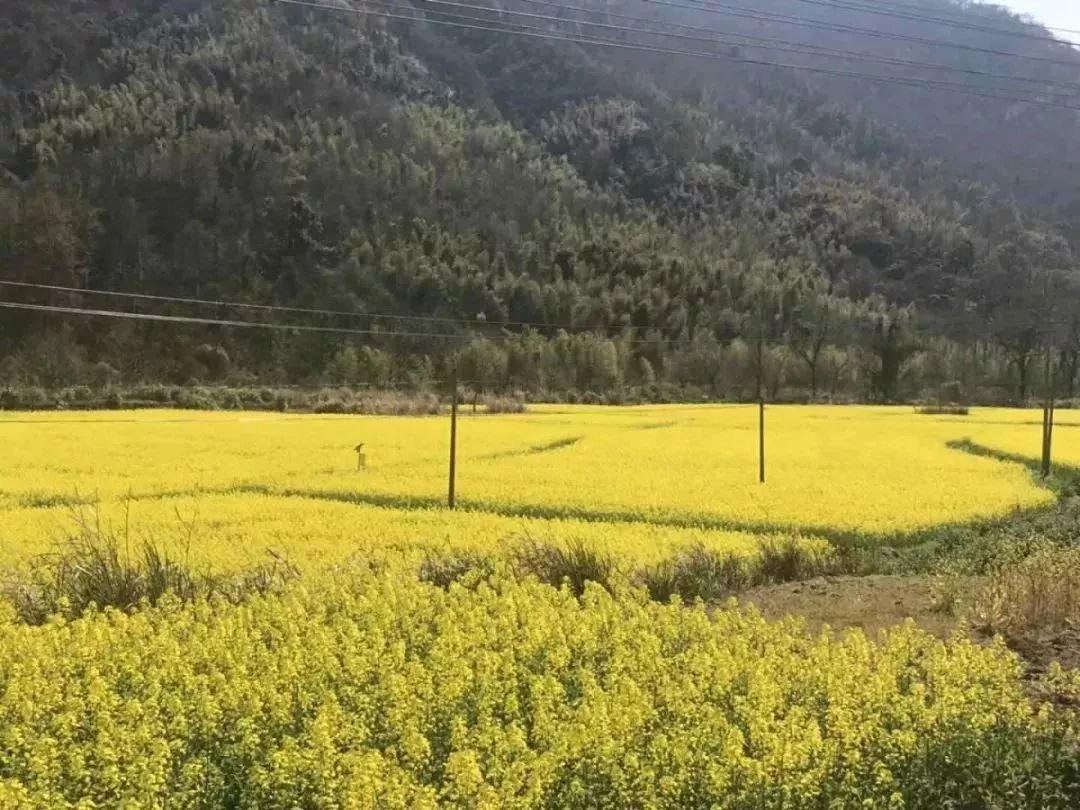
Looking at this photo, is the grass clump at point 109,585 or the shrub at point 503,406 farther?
the shrub at point 503,406

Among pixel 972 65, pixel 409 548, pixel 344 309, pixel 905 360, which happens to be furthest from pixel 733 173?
pixel 409 548

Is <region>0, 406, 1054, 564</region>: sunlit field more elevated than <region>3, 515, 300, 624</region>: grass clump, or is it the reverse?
<region>3, 515, 300, 624</region>: grass clump

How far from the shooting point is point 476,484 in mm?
23531

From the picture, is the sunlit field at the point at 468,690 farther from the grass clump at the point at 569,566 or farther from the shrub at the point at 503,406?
the shrub at the point at 503,406

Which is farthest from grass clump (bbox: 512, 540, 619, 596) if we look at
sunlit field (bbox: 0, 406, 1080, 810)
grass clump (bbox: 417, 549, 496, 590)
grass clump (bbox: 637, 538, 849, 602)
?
grass clump (bbox: 637, 538, 849, 602)

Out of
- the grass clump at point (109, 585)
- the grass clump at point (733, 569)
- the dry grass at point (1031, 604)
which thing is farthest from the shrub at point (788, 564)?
the grass clump at point (109, 585)

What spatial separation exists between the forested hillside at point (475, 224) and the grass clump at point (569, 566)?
2063cm

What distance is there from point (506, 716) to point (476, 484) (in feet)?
52.8

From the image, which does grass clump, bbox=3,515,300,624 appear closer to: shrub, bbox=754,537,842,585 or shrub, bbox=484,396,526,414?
shrub, bbox=754,537,842,585

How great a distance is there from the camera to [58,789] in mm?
5820

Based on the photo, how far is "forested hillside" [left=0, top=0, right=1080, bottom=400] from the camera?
83312mm

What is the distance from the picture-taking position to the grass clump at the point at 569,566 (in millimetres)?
12914

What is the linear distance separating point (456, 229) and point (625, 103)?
8102 cm

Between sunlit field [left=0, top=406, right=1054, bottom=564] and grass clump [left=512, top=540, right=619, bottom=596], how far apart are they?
2090 millimetres
